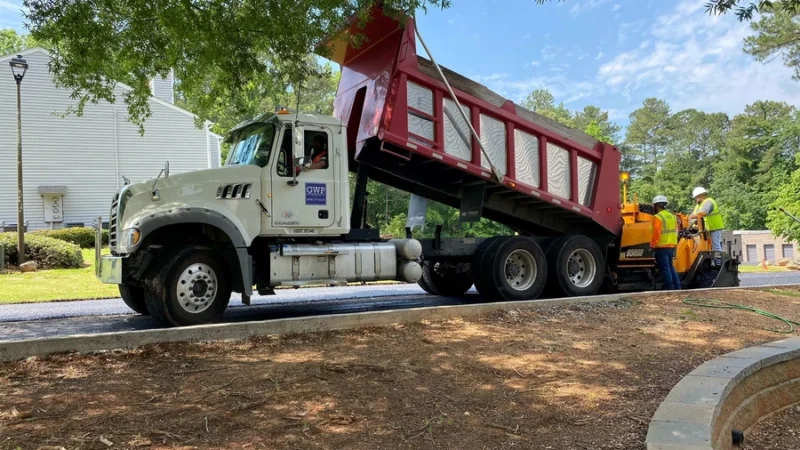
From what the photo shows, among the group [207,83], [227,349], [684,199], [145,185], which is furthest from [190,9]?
[684,199]

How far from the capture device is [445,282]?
10.1 m

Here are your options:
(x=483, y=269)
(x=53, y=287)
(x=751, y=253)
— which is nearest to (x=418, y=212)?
(x=483, y=269)

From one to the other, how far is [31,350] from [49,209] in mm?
21889

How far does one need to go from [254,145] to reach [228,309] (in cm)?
255

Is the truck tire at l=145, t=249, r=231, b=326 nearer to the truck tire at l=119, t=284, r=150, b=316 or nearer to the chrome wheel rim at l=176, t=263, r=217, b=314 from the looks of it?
the chrome wheel rim at l=176, t=263, r=217, b=314

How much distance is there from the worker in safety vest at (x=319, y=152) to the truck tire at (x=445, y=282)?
128 inches

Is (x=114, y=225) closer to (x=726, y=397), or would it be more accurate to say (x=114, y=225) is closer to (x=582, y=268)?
(x=726, y=397)

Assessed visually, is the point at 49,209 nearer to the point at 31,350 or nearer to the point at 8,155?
the point at 8,155

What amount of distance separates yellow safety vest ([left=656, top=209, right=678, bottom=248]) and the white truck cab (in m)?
4.25

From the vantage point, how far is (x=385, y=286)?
12375 millimetres

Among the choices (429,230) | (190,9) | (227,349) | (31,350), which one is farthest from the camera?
(429,230)

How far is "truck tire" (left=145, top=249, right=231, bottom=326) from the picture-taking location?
617 cm

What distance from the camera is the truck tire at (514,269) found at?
831 cm

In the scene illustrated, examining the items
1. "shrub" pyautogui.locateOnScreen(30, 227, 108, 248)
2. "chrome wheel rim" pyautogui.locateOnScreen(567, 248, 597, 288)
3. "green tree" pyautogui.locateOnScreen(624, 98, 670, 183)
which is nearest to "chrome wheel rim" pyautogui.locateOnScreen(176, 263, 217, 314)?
"chrome wheel rim" pyautogui.locateOnScreen(567, 248, 597, 288)
